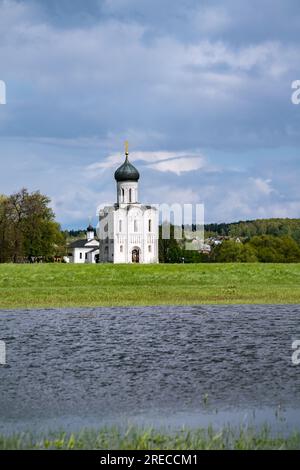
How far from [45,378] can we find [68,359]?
234 centimetres

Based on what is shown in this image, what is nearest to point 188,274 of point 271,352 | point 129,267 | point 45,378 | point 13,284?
point 129,267

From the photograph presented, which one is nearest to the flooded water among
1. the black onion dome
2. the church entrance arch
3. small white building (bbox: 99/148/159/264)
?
small white building (bbox: 99/148/159/264)

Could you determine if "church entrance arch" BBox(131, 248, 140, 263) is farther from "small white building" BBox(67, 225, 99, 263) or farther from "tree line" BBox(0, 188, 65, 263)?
"small white building" BBox(67, 225, 99, 263)

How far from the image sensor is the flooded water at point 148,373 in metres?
11.1

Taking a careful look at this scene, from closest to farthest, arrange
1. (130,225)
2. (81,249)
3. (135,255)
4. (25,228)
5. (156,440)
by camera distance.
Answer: (156,440)
(25,228)
(130,225)
(135,255)
(81,249)

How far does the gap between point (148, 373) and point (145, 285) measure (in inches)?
1079

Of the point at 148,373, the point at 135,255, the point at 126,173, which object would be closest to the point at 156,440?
the point at 148,373

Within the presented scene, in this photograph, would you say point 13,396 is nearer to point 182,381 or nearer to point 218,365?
point 182,381

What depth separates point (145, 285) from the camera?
1658 inches

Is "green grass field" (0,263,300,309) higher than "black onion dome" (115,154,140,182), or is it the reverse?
"black onion dome" (115,154,140,182)

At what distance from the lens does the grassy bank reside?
9188 mm

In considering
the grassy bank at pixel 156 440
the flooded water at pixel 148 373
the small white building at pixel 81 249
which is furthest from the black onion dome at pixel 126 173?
the grassy bank at pixel 156 440

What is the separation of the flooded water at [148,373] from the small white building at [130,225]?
77.2 m

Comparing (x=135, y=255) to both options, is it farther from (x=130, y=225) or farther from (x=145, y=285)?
(x=145, y=285)
